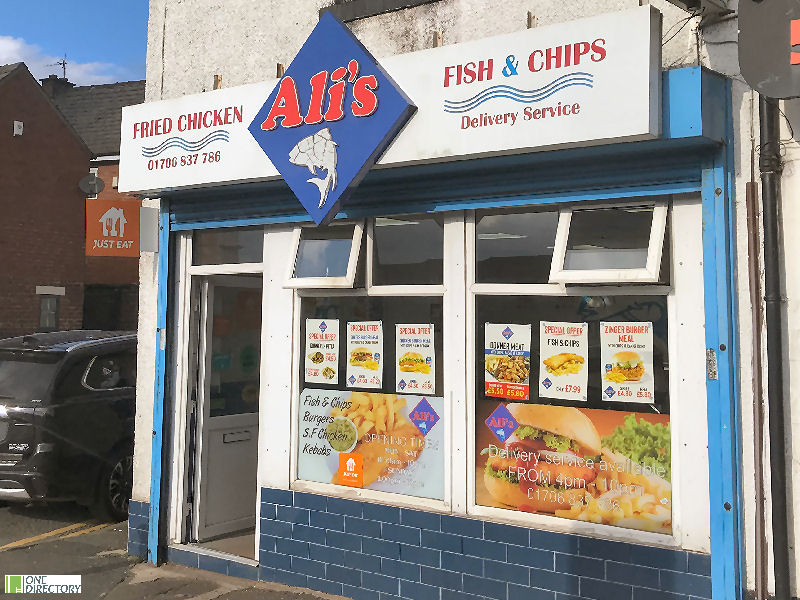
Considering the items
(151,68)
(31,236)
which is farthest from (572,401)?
(31,236)

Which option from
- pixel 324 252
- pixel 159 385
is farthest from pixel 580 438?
pixel 159 385

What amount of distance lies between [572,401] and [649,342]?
61 centimetres

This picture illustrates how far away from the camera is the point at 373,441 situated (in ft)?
17.9

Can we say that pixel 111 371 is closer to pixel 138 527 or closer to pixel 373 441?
pixel 138 527

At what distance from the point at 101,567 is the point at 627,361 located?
15.0 ft

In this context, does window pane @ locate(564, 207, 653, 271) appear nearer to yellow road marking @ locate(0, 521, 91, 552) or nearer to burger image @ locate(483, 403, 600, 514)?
burger image @ locate(483, 403, 600, 514)

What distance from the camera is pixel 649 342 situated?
446 cm

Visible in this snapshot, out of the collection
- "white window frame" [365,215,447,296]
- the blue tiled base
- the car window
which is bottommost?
the blue tiled base

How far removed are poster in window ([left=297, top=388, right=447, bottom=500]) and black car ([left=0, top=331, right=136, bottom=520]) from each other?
9.49 ft

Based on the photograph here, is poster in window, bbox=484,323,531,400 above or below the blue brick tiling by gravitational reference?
above

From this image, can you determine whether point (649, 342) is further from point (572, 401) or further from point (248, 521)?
point (248, 521)

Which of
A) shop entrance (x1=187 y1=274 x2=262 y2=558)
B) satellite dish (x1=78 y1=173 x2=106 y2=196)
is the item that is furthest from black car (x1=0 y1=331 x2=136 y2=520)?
satellite dish (x1=78 y1=173 x2=106 y2=196)

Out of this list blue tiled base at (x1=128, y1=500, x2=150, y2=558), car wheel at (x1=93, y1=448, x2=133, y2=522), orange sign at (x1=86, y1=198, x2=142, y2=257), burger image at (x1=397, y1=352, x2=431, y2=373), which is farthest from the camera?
car wheel at (x1=93, y1=448, x2=133, y2=522)

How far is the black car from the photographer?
7.08 m
